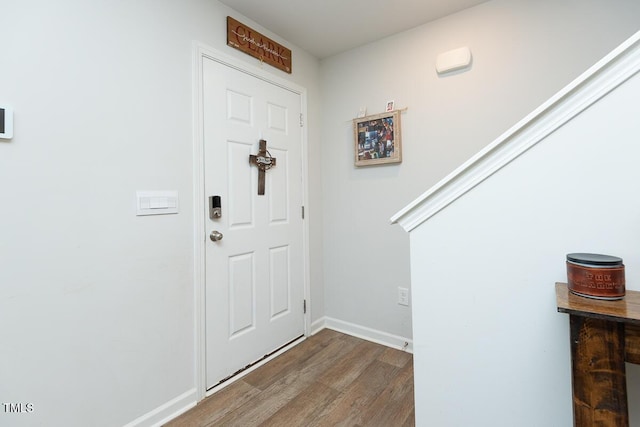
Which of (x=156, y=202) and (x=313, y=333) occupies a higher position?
(x=156, y=202)

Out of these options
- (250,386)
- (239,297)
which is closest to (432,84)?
(239,297)

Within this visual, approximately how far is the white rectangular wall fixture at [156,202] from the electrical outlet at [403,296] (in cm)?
168

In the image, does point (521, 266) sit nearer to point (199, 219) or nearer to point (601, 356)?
point (601, 356)

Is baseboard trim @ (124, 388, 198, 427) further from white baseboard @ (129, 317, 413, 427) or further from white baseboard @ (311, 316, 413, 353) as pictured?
white baseboard @ (311, 316, 413, 353)

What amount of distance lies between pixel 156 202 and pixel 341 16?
1.72m

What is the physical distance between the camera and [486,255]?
0.96 metres

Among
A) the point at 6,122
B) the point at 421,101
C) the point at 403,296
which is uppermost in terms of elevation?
the point at 421,101

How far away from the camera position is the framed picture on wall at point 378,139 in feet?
7.22

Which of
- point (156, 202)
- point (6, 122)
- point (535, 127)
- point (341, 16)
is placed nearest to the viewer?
point (535, 127)

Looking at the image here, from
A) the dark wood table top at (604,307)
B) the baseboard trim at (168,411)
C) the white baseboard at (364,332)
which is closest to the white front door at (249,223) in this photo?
the baseboard trim at (168,411)

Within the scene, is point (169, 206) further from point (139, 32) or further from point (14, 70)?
point (139, 32)

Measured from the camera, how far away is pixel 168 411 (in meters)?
1.55

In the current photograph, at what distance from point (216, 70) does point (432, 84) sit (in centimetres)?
148

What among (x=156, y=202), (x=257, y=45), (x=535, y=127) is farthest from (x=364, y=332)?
(x=257, y=45)
